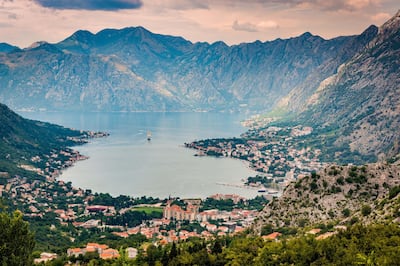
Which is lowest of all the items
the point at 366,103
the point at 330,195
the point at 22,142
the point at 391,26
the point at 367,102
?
the point at 22,142

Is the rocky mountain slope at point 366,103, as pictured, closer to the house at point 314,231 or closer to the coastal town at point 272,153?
the coastal town at point 272,153

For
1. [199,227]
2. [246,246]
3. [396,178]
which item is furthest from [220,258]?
[199,227]

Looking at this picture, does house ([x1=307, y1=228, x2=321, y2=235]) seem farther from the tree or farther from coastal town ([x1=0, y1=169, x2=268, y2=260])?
coastal town ([x1=0, y1=169, x2=268, y2=260])

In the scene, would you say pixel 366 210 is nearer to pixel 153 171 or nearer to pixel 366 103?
pixel 153 171

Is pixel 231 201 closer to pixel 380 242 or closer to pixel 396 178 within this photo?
pixel 396 178

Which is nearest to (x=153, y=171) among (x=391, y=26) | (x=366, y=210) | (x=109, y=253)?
(x=109, y=253)


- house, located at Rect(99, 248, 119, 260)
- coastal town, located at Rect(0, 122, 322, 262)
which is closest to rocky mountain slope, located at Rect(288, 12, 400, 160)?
coastal town, located at Rect(0, 122, 322, 262)
